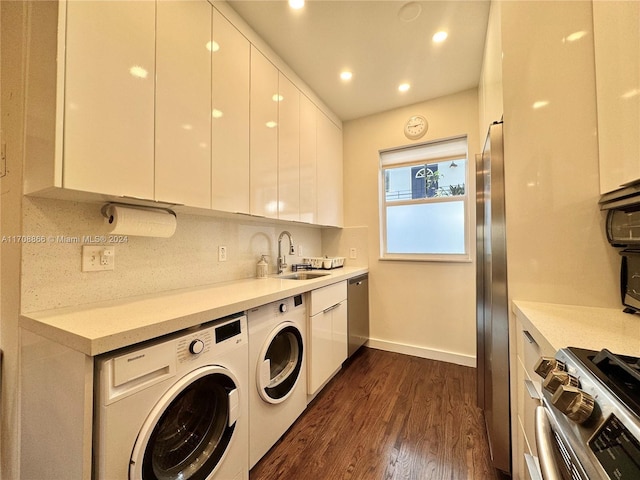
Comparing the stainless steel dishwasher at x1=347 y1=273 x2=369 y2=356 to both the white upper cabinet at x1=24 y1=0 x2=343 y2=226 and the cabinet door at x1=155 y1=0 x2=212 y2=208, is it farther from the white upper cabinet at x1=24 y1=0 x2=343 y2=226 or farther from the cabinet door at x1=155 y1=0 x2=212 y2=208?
the cabinet door at x1=155 y1=0 x2=212 y2=208

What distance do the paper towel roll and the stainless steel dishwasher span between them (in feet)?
5.27

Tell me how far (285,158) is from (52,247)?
1512 millimetres

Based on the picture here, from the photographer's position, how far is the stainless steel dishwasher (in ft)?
7.84

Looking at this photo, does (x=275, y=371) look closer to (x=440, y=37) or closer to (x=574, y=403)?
(x=574, y=403)

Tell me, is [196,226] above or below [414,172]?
below

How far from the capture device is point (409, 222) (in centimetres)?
285

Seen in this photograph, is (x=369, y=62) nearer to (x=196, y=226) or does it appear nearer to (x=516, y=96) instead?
(x=516, y=96)

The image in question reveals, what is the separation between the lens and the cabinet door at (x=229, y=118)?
1.47 metres

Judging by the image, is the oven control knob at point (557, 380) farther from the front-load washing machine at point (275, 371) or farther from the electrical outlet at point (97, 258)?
the electrical outlet at point (97, 258)

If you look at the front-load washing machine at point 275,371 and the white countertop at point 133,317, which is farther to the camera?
the front-load washing machine at point 275,371

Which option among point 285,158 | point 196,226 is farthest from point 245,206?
point 285,158

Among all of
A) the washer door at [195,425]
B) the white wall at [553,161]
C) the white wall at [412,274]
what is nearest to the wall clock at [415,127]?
the white wall at [412,274]

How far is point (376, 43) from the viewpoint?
1867 mm

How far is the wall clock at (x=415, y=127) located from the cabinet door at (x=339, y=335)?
1943 millimetres
